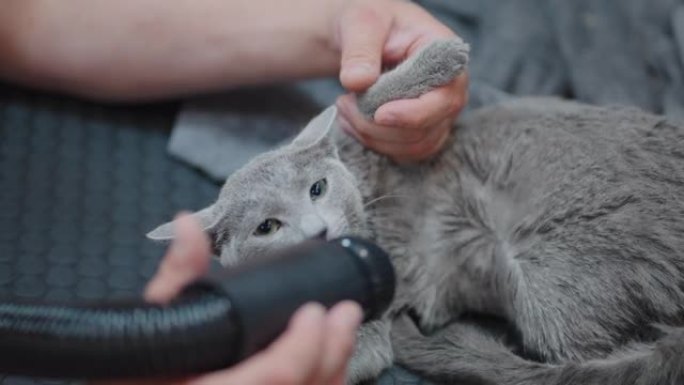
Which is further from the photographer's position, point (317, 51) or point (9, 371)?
point (317, 51)

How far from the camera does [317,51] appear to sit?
1.20 m

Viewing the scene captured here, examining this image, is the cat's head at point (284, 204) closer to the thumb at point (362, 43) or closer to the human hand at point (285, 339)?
the thumb at point (362, 43)

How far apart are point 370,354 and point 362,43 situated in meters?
0.39

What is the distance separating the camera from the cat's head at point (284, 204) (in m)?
0.95

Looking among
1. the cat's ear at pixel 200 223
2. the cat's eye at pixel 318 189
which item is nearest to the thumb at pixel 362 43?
the cat's eye at pixel 318 189

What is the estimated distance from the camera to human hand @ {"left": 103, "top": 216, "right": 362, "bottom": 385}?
63 centimetres

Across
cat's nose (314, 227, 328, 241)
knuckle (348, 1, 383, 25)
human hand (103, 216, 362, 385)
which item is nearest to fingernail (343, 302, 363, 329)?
human hand (103, 216, 362, 385)

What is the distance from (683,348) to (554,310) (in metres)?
0.14

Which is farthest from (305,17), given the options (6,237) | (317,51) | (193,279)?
(193,279)

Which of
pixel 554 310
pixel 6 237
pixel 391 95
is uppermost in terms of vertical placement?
pixel 391 95

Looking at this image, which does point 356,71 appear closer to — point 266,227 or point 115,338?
point 266,227

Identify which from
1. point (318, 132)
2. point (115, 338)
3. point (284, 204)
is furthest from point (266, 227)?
point (115, 338)

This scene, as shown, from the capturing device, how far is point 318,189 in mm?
1009

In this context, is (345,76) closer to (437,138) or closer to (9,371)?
(437,138)
